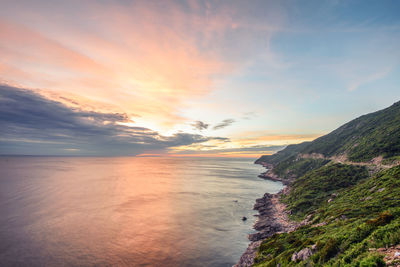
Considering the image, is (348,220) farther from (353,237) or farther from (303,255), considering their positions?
(303,255)

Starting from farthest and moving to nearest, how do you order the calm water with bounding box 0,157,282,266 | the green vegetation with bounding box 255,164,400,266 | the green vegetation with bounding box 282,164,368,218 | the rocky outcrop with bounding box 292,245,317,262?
the green vegetation with bounding box 282,164,368,218 → the calm water with bounding box 0,157,282,266 → the rocky outcrop with bounding box 292,245,317,262 → the green vegetation with bounding box 255,164,400,266

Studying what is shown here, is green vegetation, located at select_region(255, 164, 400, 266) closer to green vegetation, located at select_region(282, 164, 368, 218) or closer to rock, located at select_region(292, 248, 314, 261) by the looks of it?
rock, located at select_region(292, 248, 314, 261)

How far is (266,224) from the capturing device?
58656 millimetres

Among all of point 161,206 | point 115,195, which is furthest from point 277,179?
point 115,195

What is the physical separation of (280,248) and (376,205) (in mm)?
21024

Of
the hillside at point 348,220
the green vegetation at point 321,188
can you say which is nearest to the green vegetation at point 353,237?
the hillside at point 348,220

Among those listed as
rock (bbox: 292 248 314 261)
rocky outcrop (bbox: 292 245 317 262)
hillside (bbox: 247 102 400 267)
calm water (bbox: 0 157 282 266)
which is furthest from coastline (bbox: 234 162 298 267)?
rocky outcrop (bbox: 292 245 317 262)

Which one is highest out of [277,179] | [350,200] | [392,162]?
[392,162]

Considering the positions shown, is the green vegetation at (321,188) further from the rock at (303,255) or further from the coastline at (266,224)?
the rock at (303,255)

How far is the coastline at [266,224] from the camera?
3943 centimetres

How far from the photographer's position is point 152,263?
138ft

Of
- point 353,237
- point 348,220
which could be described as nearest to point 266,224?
point 348,220

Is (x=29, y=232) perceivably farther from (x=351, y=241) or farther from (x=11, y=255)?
(x=351, y=241)

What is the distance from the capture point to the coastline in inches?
1553
